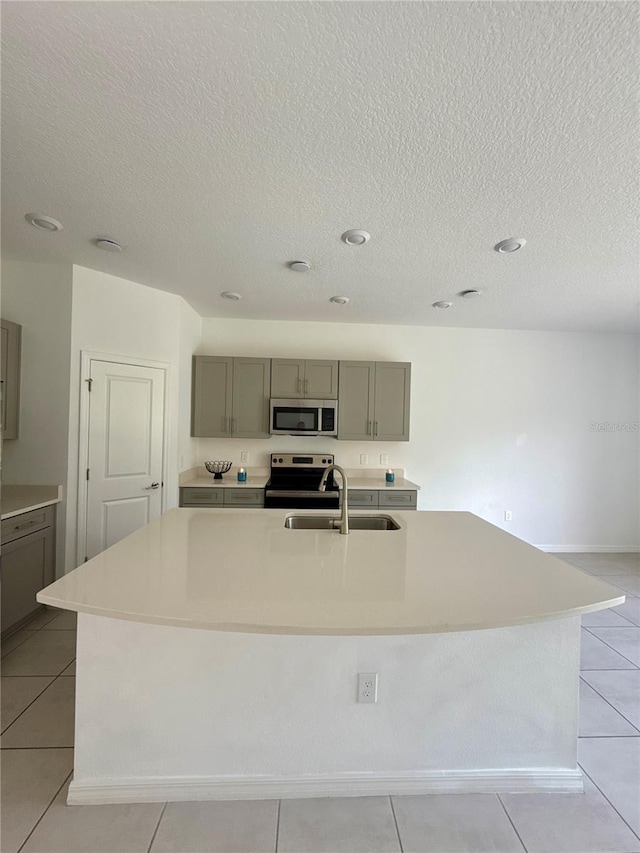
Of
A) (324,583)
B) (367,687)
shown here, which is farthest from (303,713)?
(324,583)

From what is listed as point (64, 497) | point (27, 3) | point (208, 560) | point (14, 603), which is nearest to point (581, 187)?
point (27, 3)

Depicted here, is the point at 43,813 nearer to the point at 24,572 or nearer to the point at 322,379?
the point at 24,572

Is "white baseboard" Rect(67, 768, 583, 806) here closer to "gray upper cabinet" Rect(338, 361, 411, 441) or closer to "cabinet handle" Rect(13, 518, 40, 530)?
"cabinet handle" Rect(13, 518, 40, 530)

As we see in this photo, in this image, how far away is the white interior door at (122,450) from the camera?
3.01 metres

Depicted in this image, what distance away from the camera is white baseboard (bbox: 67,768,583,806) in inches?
54.1

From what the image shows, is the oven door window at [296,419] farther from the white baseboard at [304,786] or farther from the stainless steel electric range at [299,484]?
the white baseboard at [304,786]

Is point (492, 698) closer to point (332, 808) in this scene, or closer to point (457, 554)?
point (457, 554)

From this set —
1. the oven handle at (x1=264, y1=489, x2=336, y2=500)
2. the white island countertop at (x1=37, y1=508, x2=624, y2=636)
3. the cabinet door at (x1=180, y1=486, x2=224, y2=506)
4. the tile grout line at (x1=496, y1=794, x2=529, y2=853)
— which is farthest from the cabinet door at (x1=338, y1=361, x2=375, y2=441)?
the tile grout line at (x1=496, y1=794, x2=529, y2=853)

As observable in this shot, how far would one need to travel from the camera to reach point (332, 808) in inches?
53.6

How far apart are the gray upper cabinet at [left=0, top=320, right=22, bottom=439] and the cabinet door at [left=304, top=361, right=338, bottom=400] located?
94.3 inches

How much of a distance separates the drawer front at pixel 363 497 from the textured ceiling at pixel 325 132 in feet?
6.71

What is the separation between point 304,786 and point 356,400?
123 inches

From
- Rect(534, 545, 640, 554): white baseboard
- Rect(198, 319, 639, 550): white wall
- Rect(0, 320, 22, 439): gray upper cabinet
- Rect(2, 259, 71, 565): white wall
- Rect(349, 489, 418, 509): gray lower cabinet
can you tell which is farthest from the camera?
Rect(534, 545, 640, 554): white baseboard

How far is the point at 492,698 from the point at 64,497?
2.97 metres
